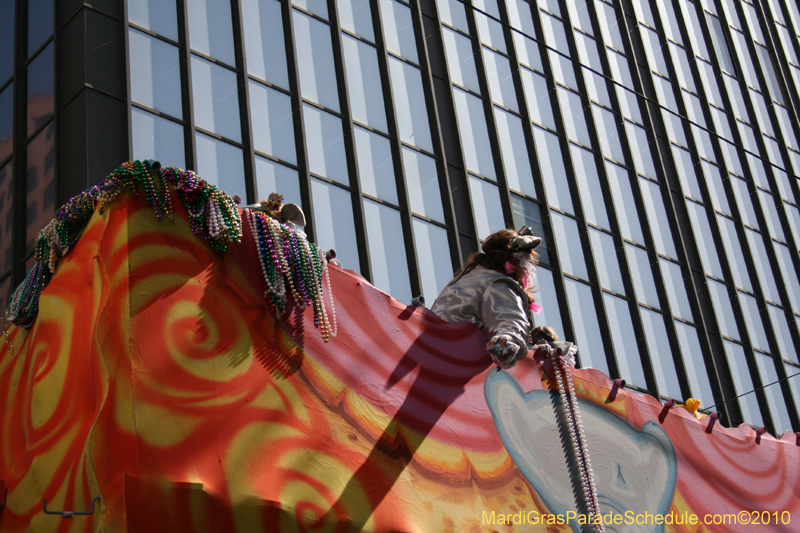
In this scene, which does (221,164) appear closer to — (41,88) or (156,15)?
(156,15)

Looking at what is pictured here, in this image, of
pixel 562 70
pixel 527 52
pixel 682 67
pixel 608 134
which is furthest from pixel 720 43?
pixel 527 52

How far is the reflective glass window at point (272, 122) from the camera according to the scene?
14.3 m

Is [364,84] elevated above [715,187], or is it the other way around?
[715,187]

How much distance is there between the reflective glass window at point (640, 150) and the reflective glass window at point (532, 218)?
4.18m

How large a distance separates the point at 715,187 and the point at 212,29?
47.2ft

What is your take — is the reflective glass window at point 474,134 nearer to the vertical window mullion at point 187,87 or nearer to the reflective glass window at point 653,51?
the vertical window mullion at point 187,87

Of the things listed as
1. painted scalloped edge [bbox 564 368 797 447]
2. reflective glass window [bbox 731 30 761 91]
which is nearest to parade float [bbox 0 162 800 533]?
painted scalloped edge [bbox 564 368 797 447]

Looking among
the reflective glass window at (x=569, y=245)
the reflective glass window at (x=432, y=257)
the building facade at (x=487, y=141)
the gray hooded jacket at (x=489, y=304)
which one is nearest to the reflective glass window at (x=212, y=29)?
the building facade at (x=487, y=141)

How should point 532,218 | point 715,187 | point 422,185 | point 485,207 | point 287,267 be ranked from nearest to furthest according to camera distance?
point 287,267 → point 422,185 → point 485,207 → point 532,218 → point 715,187

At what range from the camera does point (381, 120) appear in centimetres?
1659

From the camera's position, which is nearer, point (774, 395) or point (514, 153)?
point (514, 153)

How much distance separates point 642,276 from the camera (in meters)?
20.2

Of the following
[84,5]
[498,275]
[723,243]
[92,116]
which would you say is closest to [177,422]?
[498,275]

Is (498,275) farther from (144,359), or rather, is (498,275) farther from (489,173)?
(489,173)
